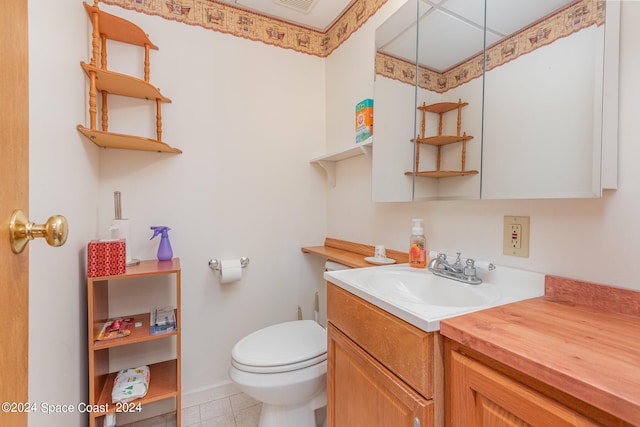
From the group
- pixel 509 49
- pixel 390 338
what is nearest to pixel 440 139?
pixel 509 49

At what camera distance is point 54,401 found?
863mm

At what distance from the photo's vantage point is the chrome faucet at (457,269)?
0.98 m

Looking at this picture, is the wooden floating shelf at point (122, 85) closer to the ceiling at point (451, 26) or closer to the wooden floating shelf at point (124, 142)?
the wooden floating shelf at point (124, 142)

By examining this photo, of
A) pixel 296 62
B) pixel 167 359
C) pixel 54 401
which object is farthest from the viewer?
pixel 296 62

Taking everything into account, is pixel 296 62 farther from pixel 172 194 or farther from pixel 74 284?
pixel 74 284

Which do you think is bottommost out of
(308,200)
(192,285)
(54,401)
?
(54,401)

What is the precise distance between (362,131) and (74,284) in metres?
1.42

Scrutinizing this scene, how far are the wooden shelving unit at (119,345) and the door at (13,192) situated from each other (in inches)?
30.6

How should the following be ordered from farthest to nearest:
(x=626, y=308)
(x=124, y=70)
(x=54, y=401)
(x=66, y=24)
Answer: (x=124, y=70) → (x=66, y=24) → (x=54, y=401) → (x=626, y=308)

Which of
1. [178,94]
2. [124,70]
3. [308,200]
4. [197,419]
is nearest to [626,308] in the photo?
[308,200]

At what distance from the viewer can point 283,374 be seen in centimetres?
118

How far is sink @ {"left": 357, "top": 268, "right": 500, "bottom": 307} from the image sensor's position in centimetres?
95

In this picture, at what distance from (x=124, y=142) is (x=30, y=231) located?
105 centimetres

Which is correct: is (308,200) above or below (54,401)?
above
